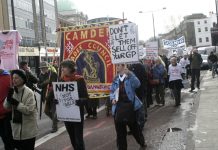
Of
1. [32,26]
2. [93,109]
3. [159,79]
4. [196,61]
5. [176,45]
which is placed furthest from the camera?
[32,26]

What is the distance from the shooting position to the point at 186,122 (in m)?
10.1

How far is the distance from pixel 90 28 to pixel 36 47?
166 feet

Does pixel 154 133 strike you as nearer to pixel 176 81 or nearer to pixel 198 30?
pixel 176 81

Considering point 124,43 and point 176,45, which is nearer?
point 124,43

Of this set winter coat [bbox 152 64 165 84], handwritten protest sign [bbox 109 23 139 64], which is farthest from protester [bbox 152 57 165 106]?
handwritten protest sign [bbox 109 23 139 64]

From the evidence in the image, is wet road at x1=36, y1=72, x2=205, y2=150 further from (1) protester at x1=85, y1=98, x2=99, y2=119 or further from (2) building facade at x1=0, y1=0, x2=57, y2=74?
(2) building facade at x1=0, y1=0, x2=57, y2=74

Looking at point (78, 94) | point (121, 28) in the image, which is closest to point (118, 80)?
point (78, 94)

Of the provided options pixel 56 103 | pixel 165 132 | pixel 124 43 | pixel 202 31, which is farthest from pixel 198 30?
pixel 56 103

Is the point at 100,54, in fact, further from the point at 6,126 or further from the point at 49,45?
the point at 49,45

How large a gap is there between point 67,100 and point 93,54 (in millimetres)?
4855

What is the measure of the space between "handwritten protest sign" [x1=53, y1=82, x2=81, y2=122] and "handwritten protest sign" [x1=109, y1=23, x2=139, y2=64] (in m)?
2.57

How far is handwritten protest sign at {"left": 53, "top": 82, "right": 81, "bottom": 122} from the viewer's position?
21.8 ft

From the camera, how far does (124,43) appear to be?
952cm

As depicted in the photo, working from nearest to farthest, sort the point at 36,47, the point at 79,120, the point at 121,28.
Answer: the point at 79,120 < the point at 121,28 < the point at 36,47
